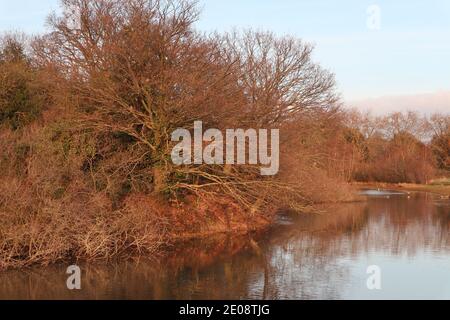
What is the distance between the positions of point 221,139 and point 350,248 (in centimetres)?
612

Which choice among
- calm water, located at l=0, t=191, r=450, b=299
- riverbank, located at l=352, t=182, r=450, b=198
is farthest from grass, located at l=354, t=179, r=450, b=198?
calm water, located at l=0, t=191, r=450, b=299

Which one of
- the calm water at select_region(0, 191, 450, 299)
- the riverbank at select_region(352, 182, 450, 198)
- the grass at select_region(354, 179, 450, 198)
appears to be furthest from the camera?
the grass at select_region(354, 179, 450, 198)

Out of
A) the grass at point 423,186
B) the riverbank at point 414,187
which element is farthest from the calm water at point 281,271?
the grass at point 423,186

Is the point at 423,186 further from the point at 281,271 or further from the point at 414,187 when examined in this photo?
the point at 281,271

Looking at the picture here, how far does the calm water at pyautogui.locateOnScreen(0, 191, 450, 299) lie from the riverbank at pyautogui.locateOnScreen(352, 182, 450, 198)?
76.2 ft

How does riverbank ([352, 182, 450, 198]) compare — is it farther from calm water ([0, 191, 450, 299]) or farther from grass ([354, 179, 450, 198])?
calm water ([0, 191, 450, 299])

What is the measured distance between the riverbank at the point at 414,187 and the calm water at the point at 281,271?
23220 millimetres

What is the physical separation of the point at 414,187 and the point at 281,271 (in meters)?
37.8

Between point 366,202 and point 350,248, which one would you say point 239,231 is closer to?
point 350,248

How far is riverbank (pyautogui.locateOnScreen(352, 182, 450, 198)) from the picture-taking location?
45.0m

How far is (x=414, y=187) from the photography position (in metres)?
49.4

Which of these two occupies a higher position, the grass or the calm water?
the grass

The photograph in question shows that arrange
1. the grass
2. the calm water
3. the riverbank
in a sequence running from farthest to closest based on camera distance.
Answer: the grass → the riverbank → the calm water

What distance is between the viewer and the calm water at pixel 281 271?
494 inches
